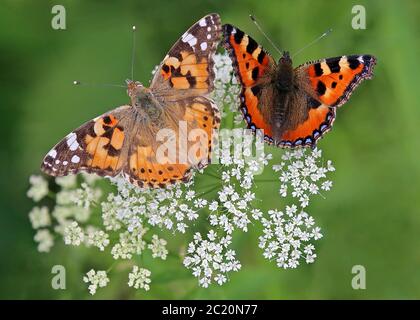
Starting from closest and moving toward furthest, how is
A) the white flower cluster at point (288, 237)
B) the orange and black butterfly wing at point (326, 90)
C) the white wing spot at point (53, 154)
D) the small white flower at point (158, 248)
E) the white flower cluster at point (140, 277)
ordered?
the white wing spot at point (53, 154) < the orange and black butterfly wing at point (326, 90) < the white flower cluster at point (288, 237) < the white flower cluster at point (140, 277) < the small white flower at point (158, 248)

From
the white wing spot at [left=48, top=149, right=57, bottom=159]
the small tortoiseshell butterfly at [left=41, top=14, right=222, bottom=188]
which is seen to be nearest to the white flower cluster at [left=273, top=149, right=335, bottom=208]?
the small tortoiseshell butterfly at [left=41, top=14, right=222, bottom=188]

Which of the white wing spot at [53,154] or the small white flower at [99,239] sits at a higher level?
the white wing spot at [53,154]

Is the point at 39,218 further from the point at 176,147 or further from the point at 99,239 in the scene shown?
the point at 176,147

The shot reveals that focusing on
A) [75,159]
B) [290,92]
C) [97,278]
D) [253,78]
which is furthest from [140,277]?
[290,92]

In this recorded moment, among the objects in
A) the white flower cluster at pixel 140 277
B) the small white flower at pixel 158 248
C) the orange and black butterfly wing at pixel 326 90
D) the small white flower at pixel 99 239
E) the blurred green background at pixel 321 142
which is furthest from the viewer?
the blurred green background at pixel 321 142

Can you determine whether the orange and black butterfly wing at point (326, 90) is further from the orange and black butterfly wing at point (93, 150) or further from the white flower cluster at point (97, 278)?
the white flower cluster at point (97, 278)

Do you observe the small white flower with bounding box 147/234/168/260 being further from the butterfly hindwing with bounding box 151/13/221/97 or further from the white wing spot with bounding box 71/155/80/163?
A: the butterfly hindwing with bounding box 151/13/221/97

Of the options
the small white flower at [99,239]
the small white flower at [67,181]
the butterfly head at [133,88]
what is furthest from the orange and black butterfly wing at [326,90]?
the small white flower at [67,181]
